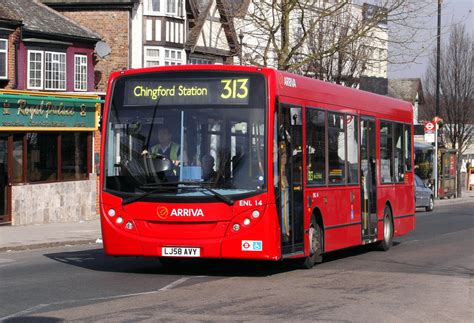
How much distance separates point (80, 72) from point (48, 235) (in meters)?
14.7

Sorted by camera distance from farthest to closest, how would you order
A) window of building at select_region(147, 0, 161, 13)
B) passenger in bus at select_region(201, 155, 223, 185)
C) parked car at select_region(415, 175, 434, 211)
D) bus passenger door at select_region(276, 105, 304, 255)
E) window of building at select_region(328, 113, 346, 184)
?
window of building at select_region(147, 0, 161, 13)
parked car at select_region(415, 175, 434, 211)
window of building at select_region(328, 113, 346, 184)
bus passenger door at select_region(276, 105, 304, 255)
passenger in bus at select_region(201, 155, 223, 185)

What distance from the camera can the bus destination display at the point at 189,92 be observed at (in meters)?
14.5

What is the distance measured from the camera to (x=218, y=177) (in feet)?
46.8

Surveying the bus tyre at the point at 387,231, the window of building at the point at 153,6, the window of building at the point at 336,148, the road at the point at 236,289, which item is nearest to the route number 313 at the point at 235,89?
the road at the point at 236,289

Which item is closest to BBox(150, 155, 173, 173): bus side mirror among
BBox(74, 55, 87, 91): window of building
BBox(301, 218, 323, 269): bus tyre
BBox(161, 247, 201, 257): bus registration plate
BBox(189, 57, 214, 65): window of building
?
BBox(161, 247, 201, 257): bus registration plate

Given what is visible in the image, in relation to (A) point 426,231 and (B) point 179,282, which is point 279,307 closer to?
(B) point 179,282

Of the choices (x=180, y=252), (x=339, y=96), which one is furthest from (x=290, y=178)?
(x=339, y=96)

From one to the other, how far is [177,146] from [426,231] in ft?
49.3

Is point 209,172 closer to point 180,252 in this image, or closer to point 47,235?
point 180,252

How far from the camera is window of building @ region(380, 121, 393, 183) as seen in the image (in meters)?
20.5

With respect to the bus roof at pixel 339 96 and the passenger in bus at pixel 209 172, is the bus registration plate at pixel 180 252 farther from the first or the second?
the bus roof at pixel 339 96

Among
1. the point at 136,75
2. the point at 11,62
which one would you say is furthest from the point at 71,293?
the point at 11,62

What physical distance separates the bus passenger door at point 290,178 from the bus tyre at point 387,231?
18.4 ft

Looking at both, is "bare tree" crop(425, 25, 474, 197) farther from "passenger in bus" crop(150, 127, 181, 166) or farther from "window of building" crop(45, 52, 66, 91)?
"passenger in bus" crop(150, 127, 181, 166)
